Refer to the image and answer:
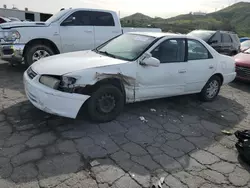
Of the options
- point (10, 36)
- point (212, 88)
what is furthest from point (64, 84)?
point (212, 88)

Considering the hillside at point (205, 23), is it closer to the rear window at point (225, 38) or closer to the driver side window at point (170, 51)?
the rear window at point (225, 38)

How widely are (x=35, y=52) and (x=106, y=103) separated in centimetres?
347

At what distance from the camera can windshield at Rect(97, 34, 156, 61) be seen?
4045 mm

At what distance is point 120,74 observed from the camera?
3.65 m

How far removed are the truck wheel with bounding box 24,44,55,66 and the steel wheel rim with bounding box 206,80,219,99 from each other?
438 cm

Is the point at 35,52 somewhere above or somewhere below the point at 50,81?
above

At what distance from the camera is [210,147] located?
11.3ft

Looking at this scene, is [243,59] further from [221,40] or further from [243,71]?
[221,40]

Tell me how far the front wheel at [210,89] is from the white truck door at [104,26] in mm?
3567

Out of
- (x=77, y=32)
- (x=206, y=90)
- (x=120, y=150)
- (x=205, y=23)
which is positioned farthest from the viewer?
(x=205, y=23)

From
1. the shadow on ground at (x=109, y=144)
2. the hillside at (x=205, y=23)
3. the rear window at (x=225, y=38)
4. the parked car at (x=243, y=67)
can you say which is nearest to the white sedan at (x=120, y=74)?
the shadow on ground at (x=109, y=144)

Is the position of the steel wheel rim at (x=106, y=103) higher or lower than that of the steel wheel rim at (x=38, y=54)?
lower

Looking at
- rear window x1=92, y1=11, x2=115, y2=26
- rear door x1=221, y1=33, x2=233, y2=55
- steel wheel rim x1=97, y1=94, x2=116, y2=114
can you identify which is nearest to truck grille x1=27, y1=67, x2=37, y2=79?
steel wheel rim x1=97, y1=94, x2=116, y2=114

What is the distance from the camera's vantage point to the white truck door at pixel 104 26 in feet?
23.1
